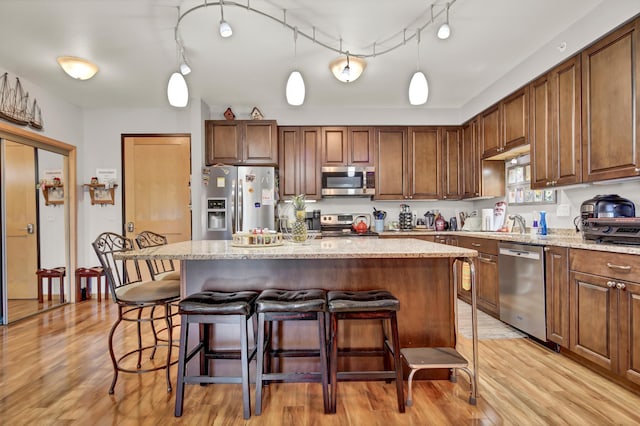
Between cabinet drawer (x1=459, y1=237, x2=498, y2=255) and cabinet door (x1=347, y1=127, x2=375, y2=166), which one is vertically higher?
cabinet door (x1=347, y1=127, x2=375, y2=166)

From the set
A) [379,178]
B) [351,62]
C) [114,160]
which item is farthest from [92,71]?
[379,178]

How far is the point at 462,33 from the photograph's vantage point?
2.93 m

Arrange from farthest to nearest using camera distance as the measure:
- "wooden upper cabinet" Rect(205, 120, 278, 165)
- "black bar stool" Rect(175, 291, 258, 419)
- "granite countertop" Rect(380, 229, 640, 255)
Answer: "wooden upper cabinet" Rect(205, 120, 278, 165)
"granite countertop" Rect(380, 229, 640, 255)
"black bar stool" Rect(175, 291, 258, 419)

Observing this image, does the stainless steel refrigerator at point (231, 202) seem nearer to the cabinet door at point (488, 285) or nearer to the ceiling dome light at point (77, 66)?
the ceiling dome light at point (77, 66)

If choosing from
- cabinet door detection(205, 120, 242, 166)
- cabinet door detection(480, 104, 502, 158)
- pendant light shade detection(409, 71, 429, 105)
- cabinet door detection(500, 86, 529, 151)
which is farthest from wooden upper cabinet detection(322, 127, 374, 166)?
pendant light shade detection(409, 71, 429, 105)

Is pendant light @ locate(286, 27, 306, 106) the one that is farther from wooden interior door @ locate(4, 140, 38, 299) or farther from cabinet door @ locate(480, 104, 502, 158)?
wooden interior door @ locate(4, 140, 38, 299)

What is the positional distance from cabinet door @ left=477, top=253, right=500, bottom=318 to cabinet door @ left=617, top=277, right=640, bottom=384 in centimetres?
133

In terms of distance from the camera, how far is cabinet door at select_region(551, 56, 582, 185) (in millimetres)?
2734

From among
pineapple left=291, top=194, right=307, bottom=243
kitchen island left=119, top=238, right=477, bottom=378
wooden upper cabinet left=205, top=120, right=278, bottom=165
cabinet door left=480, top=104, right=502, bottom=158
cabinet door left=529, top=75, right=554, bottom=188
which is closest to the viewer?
kitchen island left=119, top=238, right=477, bottom=378

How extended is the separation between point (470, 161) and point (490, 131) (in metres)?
0.59

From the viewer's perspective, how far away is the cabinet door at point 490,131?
154 inches

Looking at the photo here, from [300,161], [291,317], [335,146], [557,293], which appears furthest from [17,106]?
[557,293]

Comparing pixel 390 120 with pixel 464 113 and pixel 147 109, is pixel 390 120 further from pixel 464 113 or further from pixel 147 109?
pixel 147 109

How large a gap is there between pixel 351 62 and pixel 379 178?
79.0 inches
